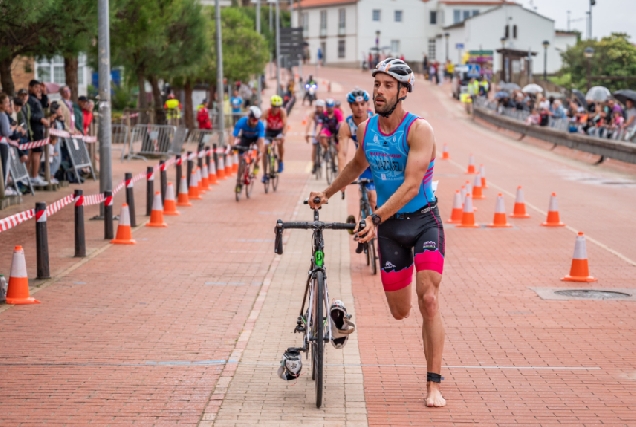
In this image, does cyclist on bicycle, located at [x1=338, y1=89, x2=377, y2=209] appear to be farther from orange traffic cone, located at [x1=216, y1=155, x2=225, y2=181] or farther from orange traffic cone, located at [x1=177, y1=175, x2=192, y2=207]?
orange traffic cone, located at [x1=216, y1=155, x2=225, y2=181]

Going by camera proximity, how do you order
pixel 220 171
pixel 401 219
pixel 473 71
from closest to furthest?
pixel 401 219, pixel 220 171, pixel 473 71

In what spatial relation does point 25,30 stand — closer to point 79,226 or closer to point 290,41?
point 79,226

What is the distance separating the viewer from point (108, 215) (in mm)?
16016

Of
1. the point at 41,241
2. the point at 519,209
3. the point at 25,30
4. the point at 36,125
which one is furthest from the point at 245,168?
the point at 41,241

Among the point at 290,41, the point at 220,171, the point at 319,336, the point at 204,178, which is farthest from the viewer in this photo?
the point at 290,41

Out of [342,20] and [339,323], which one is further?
[342,20]

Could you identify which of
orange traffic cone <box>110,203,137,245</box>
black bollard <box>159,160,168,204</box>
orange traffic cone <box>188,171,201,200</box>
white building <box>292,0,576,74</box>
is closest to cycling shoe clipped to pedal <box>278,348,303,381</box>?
orange traffic cone <box>110,203,137,245</box>

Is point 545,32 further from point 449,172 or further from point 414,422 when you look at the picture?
point 414,422

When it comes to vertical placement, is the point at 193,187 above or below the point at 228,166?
above

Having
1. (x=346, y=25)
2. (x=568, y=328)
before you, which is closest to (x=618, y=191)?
(x=568, y=328)

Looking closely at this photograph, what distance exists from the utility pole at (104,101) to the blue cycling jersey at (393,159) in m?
11.0

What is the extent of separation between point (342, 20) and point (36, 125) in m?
113

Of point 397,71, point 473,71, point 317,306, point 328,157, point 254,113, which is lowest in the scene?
point 328,157

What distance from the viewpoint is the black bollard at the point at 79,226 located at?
13906 millimetres
